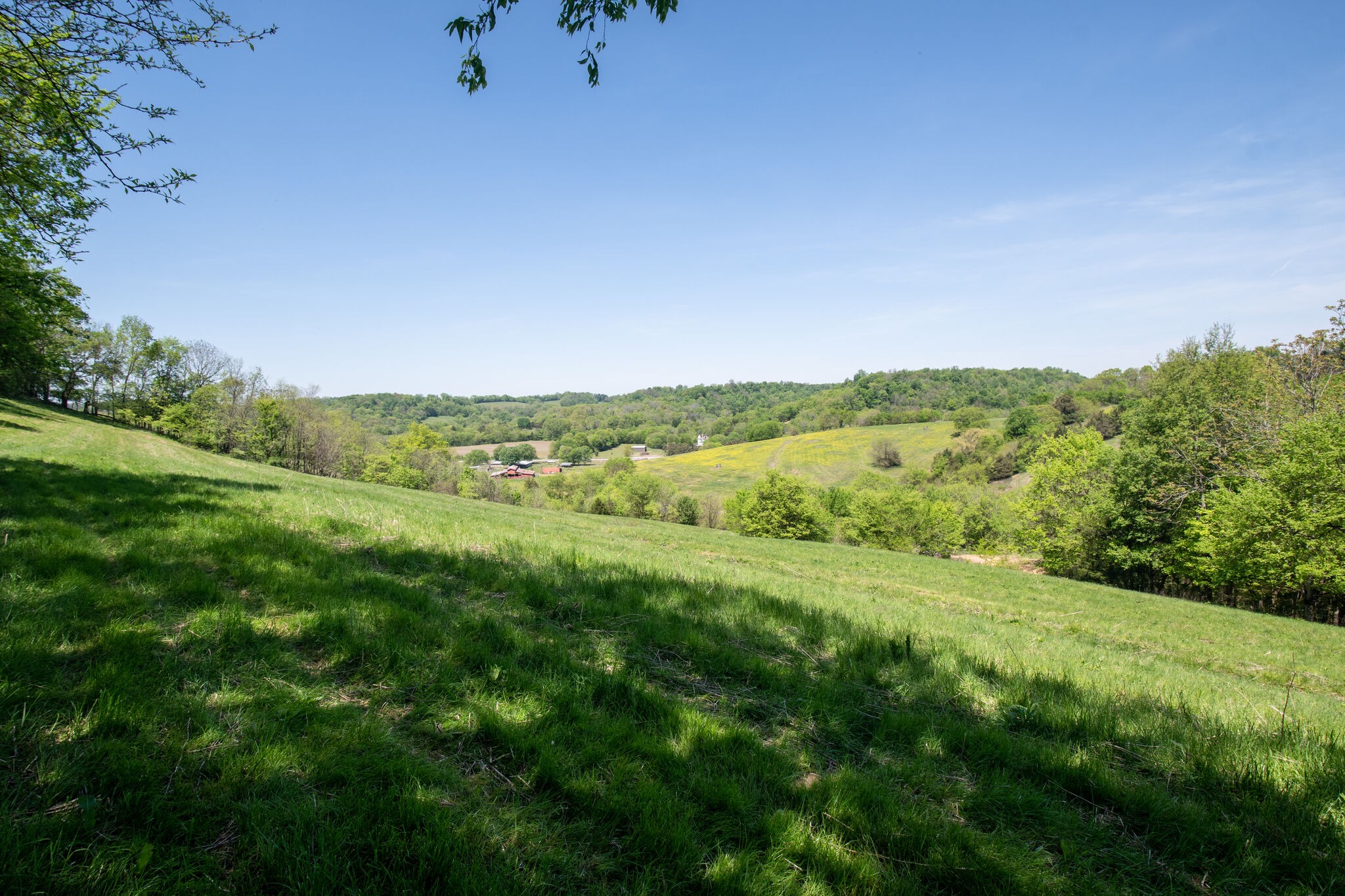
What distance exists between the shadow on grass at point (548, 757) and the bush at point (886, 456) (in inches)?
4219

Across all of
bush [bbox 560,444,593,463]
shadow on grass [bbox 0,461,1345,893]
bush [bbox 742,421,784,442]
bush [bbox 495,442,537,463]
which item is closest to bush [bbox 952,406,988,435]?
bush [bbox 742,421,784,442]

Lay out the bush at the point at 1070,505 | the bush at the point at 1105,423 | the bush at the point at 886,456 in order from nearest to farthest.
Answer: the bush at the point at 1070,505, the bush at the point at 1105,423, the bush at the point at 886,456

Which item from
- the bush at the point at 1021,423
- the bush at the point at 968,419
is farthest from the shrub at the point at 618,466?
the bush at the point at 1021,423

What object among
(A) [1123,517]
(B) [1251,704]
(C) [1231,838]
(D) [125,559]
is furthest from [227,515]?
(A) [1123,517]

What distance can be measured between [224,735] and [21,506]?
685cm

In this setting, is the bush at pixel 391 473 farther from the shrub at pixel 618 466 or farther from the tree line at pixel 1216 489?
the tree line at pixel 1216 489

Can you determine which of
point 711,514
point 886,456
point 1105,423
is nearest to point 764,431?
point 886,456

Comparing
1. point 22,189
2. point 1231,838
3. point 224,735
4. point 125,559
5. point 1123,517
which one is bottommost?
point 1123,517

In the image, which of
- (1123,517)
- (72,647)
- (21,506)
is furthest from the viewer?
(1123,517)

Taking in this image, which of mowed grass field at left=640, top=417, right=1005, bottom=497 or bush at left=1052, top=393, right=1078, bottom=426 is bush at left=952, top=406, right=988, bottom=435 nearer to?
mowed grass field at left=640, top=417, right=1005, bottom=497

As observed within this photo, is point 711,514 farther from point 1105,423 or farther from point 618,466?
point 1105,423

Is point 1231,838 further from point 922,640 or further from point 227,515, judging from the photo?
point 227,515

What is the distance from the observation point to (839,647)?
5.31 meters

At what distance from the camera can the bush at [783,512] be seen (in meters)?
60.1
